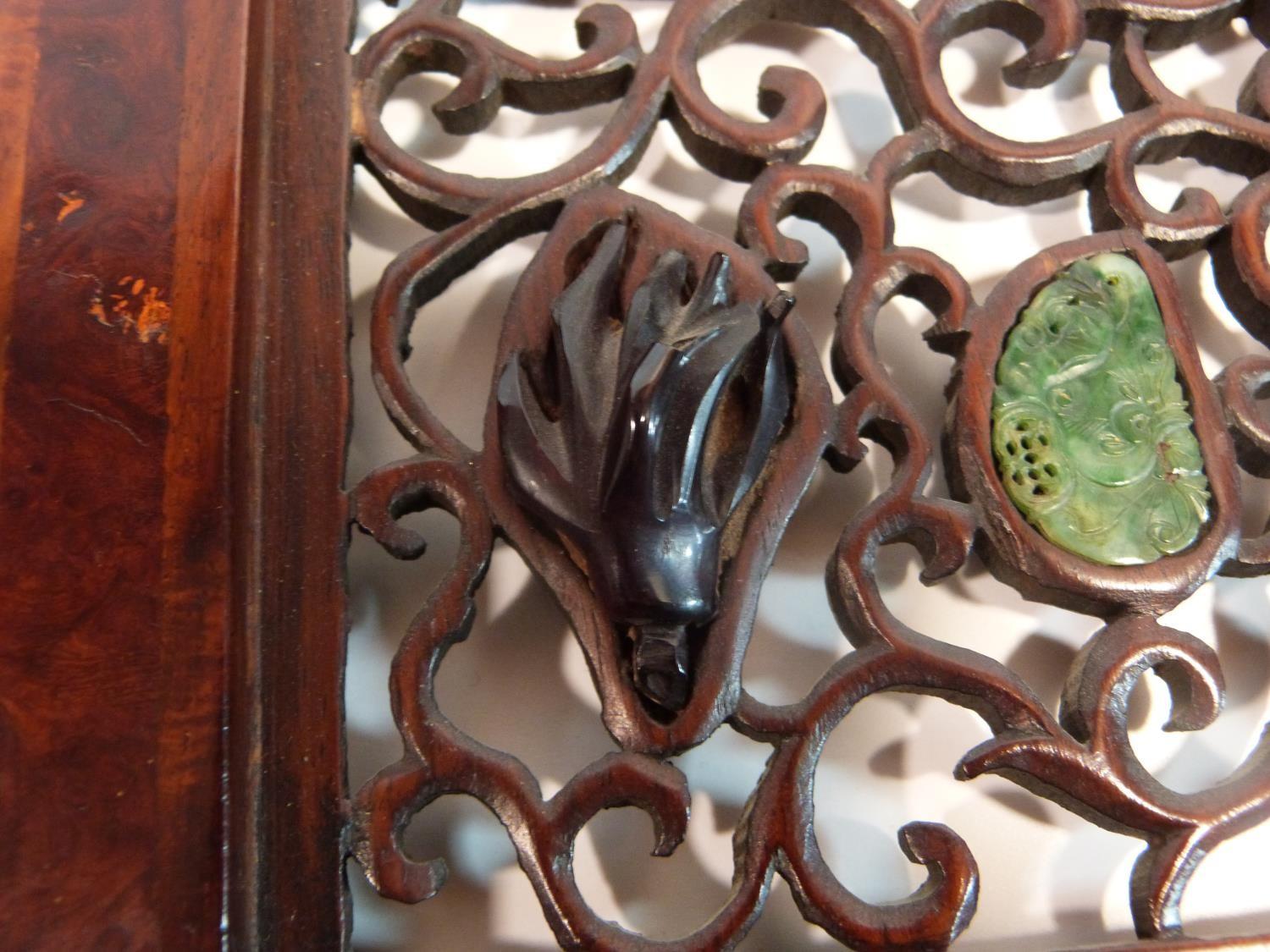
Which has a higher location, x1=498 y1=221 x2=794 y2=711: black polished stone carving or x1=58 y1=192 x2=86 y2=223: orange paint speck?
x1=58 y1=192 x2=86 y2=223: orange paint speck

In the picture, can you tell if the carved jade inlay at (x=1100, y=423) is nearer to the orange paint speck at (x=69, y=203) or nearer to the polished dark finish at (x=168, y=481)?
the polished dark finish at (x=168, y=481)

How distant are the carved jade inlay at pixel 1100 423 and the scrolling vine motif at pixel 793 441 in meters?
0.01

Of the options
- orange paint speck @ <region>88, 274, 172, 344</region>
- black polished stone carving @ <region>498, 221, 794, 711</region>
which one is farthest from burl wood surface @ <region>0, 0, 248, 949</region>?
black polished stone carving @ <region>498, 221, 794, 711</region>

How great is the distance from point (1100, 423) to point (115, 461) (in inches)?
20.9

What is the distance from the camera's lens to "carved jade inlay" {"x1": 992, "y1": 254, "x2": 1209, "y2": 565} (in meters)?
0.50

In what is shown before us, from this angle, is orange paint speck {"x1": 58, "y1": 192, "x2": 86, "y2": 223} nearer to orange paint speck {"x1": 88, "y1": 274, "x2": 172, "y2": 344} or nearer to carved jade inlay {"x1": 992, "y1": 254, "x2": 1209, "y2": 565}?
orange paint speck {"x1": 88, "y1": 274, "x2": 172, "y2": 344}

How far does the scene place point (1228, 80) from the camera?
706 millimetres

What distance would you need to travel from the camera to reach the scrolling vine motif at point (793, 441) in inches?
17.6

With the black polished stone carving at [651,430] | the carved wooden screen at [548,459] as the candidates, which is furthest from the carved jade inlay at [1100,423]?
the black polished stone carving at [651,430]

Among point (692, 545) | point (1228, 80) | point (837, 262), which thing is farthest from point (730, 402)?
point (1228, 80)

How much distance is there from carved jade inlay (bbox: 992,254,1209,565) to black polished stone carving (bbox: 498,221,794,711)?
0.46 ft

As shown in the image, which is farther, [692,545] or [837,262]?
[837,262]

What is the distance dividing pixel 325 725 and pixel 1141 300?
0.52m

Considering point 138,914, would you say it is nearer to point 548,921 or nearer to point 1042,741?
point 548,921
